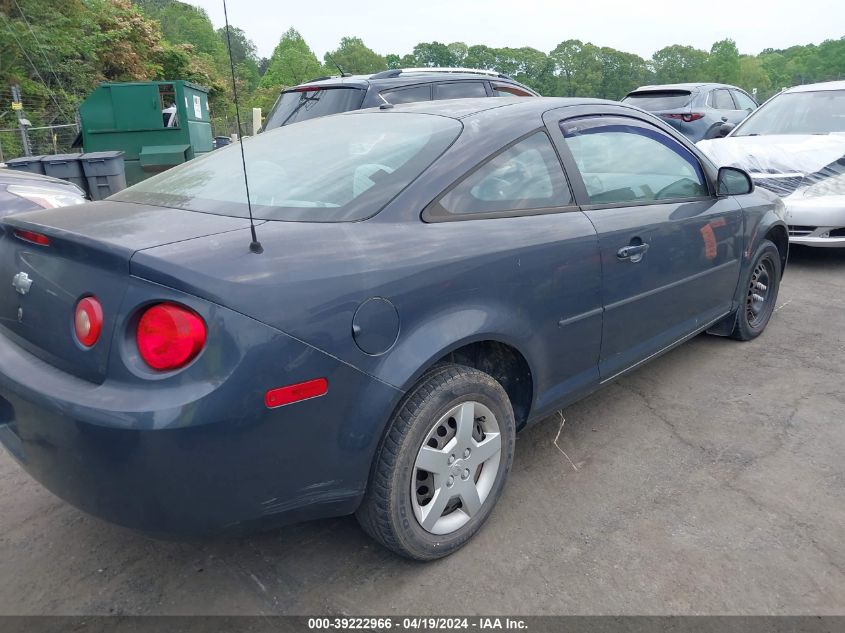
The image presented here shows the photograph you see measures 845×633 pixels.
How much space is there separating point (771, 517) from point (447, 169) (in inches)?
70.8

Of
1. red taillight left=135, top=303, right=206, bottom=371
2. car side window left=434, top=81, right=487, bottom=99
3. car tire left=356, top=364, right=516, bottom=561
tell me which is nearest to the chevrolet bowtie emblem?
red taillight left=135, top=303, right=206, bottom=371

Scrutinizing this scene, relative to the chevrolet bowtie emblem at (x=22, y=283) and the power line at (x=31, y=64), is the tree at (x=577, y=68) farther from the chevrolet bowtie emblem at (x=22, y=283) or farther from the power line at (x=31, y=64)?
the chevrolet bowtie emblem at (x=22, y=283)

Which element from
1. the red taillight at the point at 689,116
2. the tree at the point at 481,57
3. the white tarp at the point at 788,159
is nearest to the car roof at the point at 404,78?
the white tarp at the point at 788,159

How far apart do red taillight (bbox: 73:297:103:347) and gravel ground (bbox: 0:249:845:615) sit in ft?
2.67

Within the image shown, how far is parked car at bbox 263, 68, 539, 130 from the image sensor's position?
655 cm

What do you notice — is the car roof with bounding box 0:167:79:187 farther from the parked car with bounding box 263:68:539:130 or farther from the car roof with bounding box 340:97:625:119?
the car roof with bounding box 340:97:625:119

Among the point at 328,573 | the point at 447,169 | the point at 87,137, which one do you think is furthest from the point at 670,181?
the point at 87,137

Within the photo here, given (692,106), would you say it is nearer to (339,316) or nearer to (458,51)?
(339,316)

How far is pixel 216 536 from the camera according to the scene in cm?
192

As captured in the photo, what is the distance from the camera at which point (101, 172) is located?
27.5 ft

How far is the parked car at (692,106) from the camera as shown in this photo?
37.0ft

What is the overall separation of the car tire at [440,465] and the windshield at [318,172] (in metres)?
0.65

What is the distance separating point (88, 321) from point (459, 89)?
607cm

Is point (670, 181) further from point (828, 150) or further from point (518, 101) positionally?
point (828, 150)
